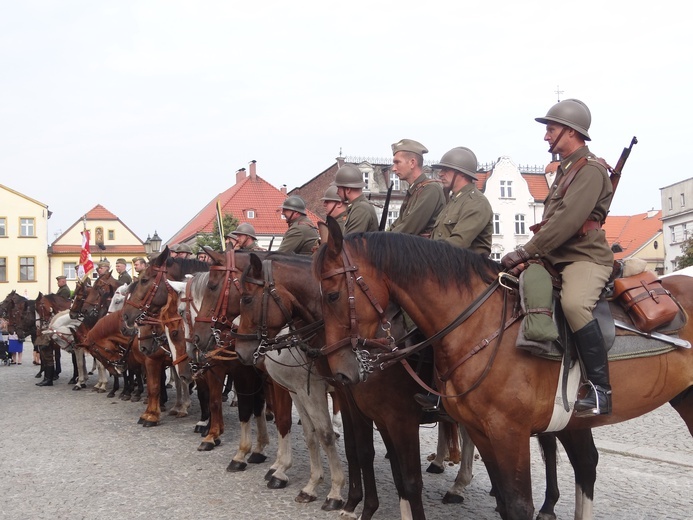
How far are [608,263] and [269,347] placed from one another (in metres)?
3.24

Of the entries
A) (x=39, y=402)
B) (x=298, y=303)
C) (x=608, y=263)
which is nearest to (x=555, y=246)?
(x=608, y=263)

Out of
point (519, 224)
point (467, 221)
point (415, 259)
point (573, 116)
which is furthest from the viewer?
point (519, 224)

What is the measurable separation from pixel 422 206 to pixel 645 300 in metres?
2.32

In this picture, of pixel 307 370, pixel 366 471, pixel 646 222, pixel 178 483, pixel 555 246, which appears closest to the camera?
pixel 555 246

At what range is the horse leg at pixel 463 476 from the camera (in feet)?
24.5

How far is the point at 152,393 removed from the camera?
1271cm

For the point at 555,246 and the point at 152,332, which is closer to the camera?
the point at 555,246

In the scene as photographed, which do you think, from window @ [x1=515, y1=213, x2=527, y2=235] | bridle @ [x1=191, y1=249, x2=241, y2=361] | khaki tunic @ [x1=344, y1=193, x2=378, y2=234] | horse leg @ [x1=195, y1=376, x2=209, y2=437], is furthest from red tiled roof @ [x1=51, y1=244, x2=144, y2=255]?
khaki tunic @ [x1=344, y1=193, x2=378, y2=234]

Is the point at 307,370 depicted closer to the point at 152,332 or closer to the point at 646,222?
the point at 152,332

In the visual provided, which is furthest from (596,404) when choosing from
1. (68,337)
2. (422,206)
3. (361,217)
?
(68,337)

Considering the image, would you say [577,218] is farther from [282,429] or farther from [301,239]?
[282,429]

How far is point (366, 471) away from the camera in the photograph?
6.66m

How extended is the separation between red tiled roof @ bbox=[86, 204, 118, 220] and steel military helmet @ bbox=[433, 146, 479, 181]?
6829 centimetres

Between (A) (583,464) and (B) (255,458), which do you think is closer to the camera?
(A) (583,464)
